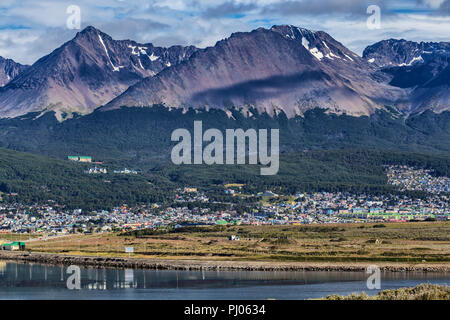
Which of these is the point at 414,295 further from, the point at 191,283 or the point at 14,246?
the point at 14,246

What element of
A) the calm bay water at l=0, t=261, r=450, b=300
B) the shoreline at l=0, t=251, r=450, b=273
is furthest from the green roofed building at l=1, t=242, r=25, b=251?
the calm bay water at l=0, t=261, r=450, b=300

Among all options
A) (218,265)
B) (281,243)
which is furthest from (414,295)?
(281,243)

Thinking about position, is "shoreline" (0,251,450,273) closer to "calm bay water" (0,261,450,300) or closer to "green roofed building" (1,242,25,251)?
"calm bay water" (0,261,450,300)

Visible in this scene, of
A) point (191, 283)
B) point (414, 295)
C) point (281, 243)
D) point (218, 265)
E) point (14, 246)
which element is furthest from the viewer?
point (14, 246)

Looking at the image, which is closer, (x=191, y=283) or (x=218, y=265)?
(x=191, y=283)
